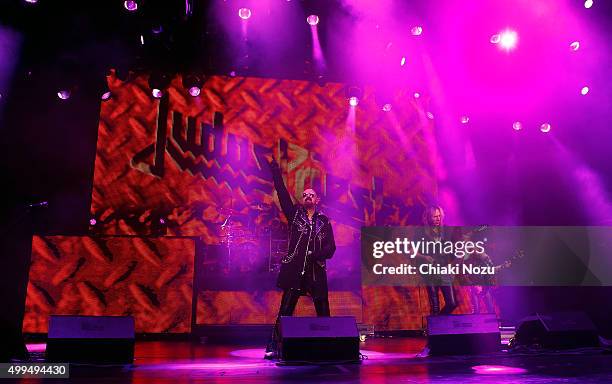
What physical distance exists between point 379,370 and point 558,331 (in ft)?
6.75

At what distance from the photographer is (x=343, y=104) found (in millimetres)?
8750

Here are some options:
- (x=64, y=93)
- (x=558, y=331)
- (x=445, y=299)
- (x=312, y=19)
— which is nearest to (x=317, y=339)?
(x=558, y=331)

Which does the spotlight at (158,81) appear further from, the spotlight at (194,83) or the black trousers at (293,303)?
the black trousers at (293,303)

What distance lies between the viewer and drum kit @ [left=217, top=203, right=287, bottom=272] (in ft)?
25.4

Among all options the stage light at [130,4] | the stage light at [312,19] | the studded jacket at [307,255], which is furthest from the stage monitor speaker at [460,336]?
the stage light at [130,4]

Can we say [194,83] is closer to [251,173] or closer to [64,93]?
[251,173]

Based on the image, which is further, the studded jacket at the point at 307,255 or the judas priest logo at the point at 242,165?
the judas priest logo at the point at 242,165

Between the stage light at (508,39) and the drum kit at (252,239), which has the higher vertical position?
→ the stage light at (508,39)

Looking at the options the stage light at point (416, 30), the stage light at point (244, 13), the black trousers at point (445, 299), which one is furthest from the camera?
the black trousers at point (445, 299)

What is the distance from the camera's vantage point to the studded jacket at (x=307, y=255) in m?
4.71

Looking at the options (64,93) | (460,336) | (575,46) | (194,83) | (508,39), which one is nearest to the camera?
(460,336)

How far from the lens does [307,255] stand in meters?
4.73

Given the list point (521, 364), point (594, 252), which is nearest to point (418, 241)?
point (594, 252)

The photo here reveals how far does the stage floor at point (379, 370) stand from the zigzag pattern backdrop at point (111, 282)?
2.48 m
